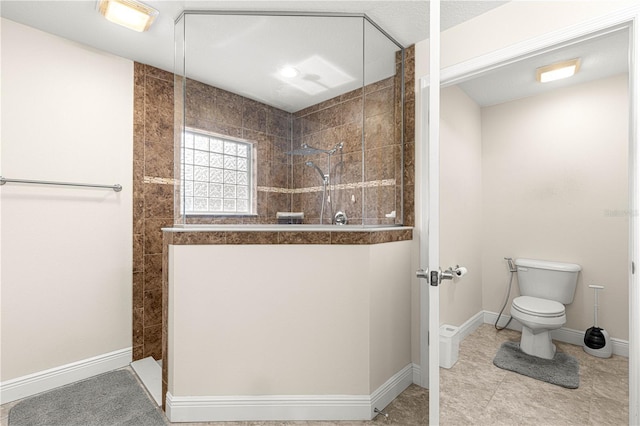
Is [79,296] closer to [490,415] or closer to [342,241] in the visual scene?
[342,241]

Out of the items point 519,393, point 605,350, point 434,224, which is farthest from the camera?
point 519,393

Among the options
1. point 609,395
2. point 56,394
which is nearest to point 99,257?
point 56,394

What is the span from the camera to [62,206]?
211 cm

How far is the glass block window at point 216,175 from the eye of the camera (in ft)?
6.12

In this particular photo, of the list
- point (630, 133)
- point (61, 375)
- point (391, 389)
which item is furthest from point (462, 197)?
point (61, 375)

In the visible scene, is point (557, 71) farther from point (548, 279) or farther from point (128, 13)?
point (128, 13)

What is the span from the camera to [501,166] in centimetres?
176

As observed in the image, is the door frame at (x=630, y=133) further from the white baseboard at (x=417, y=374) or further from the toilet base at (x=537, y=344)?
the white baseboard at (x=417, y=374)

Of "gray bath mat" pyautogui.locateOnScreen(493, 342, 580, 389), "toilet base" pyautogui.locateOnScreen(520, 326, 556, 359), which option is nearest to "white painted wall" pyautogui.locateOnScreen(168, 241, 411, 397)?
"gray bath mat" pyautogui.locateOnScreen(493, 342, 580, 389)

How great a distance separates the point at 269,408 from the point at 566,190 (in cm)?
194

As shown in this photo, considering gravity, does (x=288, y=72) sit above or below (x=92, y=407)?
above

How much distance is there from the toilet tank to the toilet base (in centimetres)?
20

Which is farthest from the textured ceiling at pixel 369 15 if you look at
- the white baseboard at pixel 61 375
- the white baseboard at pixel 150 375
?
the white baseboard at pixel 61 375

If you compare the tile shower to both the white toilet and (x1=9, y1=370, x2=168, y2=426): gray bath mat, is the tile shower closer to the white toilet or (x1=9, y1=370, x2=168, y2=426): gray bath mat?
the white toilet
